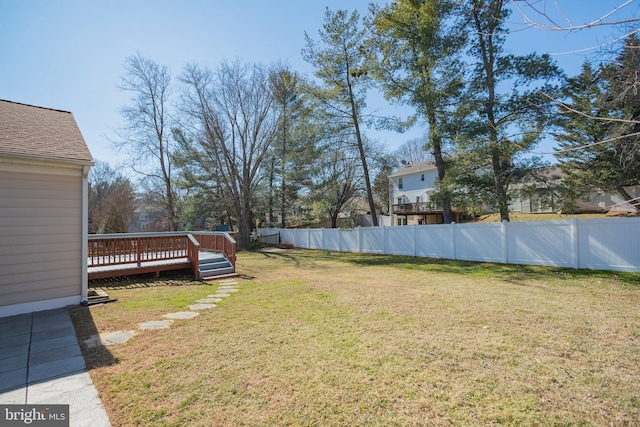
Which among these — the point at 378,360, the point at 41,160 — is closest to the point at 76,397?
the point at 378,360

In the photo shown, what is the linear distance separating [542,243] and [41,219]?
12296mm

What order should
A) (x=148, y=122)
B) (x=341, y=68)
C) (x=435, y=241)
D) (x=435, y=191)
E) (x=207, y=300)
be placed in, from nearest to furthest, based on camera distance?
(x=207, y=300)
(x=435, y=241)
(x=435, y=191)
(x=341, y=68)
(x=148, y=122)

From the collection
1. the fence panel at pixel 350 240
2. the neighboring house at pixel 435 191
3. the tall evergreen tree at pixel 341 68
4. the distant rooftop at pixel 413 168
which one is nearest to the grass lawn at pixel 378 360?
the neighboring house at pixel 435 191

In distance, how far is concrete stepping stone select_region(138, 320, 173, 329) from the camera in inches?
170

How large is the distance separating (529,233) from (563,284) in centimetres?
288

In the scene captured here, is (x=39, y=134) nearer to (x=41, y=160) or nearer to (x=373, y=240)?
(x=41, y=160)

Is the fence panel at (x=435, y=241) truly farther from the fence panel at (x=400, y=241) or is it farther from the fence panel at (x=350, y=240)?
the fence panel at (x=350, y=240)

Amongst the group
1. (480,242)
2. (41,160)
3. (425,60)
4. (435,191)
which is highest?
(425,60)

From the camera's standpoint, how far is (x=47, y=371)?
9.67ft

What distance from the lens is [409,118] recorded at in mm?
13039

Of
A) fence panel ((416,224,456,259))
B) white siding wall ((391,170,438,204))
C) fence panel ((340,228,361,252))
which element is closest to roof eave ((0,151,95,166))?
fence panel ((416,224,456,259))

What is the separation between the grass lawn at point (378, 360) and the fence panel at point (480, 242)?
4.14 metres

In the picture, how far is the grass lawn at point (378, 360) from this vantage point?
2.25 meters

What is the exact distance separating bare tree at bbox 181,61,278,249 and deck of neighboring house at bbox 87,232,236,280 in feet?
33.7
